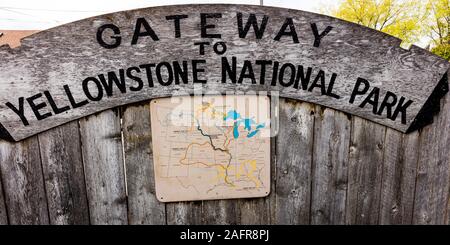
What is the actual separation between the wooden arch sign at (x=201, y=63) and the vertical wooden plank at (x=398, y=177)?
21 centimetres

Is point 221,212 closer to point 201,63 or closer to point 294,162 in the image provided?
point 294,162

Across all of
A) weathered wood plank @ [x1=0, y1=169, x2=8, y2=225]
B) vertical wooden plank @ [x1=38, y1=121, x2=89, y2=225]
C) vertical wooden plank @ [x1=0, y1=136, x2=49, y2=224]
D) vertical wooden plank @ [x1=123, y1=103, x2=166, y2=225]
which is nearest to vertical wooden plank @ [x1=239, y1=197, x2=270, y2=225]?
vertical wooden plank @ [x1=123, y1=103, x2=166, y2=225]

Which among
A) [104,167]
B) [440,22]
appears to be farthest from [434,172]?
[440,22]

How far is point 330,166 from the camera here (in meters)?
1.49

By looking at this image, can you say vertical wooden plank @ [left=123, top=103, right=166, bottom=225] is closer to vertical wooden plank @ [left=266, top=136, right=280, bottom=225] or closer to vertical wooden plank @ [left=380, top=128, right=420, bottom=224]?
vertical wooden plank @ [left=266, top=136, right=280, bottom=225]

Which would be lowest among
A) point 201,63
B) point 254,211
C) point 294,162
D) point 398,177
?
point 254,211

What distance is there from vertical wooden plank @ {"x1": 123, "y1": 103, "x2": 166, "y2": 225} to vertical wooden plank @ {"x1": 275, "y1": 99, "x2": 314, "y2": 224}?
1.99ft

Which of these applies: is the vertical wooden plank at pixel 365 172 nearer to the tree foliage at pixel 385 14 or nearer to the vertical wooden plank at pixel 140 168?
the vertical wooden plank at pixel 140 168

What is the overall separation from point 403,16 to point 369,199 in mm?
15412

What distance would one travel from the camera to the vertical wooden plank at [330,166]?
1441 millimetres

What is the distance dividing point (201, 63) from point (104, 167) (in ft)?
2.19

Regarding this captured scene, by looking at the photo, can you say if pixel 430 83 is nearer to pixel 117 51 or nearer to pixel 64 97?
pixel 117 51

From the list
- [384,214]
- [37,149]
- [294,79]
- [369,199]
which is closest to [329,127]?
A: [294,79]

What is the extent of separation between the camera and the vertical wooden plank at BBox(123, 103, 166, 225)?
1367mm
